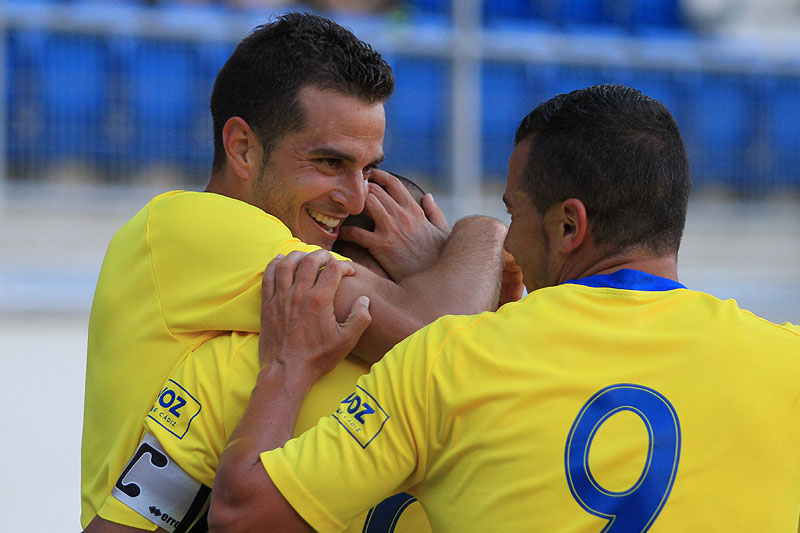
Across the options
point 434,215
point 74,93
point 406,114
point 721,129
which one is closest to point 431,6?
point 406,114

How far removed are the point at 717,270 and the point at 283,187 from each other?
31.3 ft

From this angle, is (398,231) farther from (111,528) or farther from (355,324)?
(111,528)

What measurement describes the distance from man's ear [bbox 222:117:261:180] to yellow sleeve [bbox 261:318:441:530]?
3.10 feet

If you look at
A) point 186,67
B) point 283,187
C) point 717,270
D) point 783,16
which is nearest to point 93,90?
point 186,67

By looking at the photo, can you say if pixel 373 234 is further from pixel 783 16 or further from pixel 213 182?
pixel 783 16

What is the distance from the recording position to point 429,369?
1516mm

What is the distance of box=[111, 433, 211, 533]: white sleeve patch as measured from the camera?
1.85 meters

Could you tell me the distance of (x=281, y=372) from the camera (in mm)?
1784

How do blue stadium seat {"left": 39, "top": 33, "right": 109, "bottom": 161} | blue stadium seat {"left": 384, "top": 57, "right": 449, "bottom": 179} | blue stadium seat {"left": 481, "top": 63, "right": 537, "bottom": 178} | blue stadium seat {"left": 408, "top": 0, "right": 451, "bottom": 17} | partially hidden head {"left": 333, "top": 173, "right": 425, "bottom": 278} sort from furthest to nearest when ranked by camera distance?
blue stadium seat {"left": 408, "top": 0, "right": 451, "bottom": 17} < blue stadium seat {"left": 481, "top": 63, "right": 537, "bottom": 178} < blue stadium seat {"left": 384, "top": 57, "right": 449, "bottom": 179} < blue stadium seat {"left": 39, "top": 33, "right": 109, "bottom": 161} < partially hidden head {"left": 333, "top": 173, "right": 425, "bottom": 278}

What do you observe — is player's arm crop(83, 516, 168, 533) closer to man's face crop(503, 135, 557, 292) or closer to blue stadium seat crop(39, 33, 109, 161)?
man's face crop(503, 135, 557, 292)

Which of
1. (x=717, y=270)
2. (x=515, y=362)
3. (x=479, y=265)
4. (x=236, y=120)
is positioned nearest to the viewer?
(x=515, y=362)

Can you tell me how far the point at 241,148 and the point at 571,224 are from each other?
3.25 feet

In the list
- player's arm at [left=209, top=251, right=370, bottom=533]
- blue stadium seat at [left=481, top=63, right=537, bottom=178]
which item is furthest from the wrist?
blue stadium seat at [left=481, top=63, right=537, bottom=178]

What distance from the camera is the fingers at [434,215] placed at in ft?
8.03
